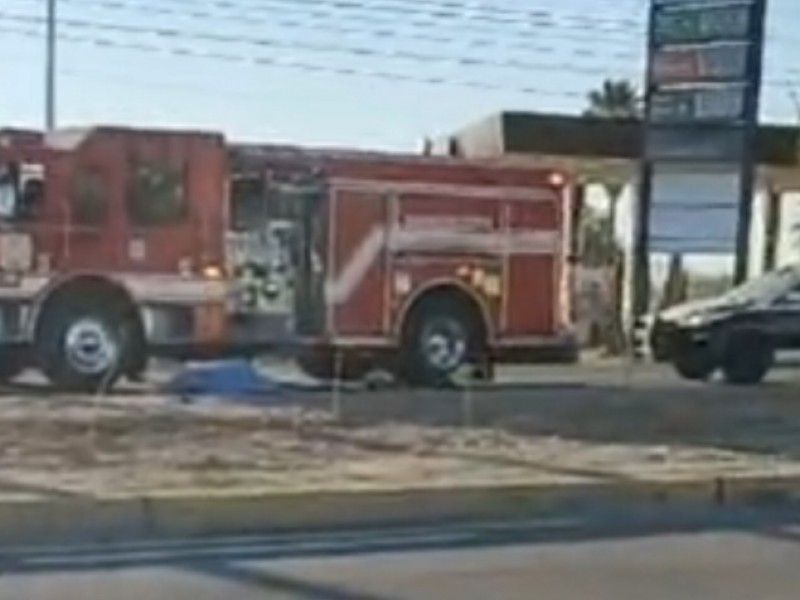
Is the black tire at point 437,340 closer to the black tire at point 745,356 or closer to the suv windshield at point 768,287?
the black tire at point 745,356

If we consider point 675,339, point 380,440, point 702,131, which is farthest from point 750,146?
point 380,440

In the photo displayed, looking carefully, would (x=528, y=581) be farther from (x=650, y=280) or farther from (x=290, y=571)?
(x=650, y=280)

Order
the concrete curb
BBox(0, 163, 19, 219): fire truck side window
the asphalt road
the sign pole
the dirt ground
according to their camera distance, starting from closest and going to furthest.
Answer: the asphalt road
the concrete curb
the dirt ground
BBox(0, 163, 19, 219): fire truck side window
the sign pole

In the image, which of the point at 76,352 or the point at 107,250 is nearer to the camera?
the point at 107,250

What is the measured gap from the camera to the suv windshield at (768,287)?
2484 centimetres

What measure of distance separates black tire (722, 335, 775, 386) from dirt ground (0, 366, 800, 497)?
5.03 metres

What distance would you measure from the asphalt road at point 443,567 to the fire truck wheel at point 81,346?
373 inches

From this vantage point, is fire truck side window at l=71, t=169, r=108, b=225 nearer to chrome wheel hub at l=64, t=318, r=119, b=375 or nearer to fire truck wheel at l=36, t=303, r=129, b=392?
fire truck wheel at l=36, t=303, r=129, b=392

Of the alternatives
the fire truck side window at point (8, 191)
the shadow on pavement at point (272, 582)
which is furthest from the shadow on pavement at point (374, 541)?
the fire truck side window at point (8, 191)

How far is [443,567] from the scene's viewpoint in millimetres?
10023

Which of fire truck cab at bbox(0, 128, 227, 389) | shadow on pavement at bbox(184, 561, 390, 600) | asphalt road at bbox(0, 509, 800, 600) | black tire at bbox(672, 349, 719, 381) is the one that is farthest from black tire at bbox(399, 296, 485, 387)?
shadow on pavement at bbox(184, 561, 390, 600)

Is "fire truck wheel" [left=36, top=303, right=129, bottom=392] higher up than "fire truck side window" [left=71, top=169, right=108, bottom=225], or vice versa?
"fire truck side window" [left=71, top=169, right=108, bottom=225]

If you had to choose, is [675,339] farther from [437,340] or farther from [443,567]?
[443,567]

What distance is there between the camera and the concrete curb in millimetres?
10938
